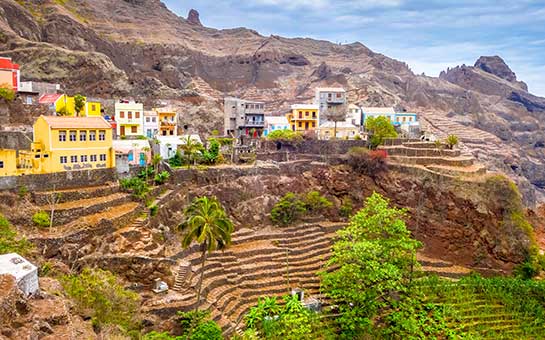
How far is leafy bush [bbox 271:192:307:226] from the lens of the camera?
115 ft

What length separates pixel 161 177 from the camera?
31.9 m

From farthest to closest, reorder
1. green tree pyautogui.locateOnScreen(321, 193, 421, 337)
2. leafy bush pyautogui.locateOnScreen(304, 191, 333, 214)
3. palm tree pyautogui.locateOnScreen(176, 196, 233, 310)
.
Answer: leafy bush pyautogui.locateOnScreen(304, 191, 333, 214), green tree pyautogui.locateOnScreen(321, 193, 421, 337), palm tree pyautogui.locateOnScreen(176, 196, 233, 310)

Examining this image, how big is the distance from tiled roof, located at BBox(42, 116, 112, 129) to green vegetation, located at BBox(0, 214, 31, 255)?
7777 mm

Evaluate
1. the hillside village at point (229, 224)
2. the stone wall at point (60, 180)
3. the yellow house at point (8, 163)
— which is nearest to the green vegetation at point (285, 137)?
the hillside village at point (229, 224)

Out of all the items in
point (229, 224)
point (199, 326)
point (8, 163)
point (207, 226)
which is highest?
point (8, 163)

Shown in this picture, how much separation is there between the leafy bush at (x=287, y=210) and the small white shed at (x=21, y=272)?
22.7m

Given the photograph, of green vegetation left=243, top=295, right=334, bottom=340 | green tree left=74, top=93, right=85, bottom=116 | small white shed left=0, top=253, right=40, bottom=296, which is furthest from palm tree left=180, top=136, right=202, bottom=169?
small white shed left=0, top=253, right=40, bottom=296

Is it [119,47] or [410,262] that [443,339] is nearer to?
[410,262]

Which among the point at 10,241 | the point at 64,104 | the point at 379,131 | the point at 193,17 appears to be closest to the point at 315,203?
the point at 379,131

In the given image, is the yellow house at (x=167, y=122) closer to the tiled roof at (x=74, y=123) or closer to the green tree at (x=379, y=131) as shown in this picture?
the tiled roof at (x=74, y=123)

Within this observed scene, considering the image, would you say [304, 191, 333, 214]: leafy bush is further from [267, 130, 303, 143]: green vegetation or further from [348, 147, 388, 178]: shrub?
[267, 130, 303, 143]: green vegetation

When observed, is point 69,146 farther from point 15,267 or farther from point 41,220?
point 15,267

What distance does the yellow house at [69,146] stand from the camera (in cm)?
2606

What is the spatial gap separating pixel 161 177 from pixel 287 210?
10791 mm
